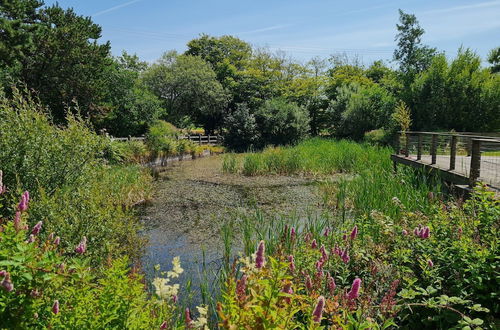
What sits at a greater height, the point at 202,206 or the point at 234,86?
the point at 234,86

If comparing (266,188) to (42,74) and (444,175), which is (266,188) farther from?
(42,74)

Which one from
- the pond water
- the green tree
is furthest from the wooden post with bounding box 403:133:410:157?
the green tree

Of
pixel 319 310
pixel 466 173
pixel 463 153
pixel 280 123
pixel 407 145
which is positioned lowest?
pixel 463 153

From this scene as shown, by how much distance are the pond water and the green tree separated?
1339 cm

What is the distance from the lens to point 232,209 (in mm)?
9375

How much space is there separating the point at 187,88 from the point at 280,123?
8.68m

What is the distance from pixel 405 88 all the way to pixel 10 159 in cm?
2237

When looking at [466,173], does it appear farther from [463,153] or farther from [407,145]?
[463,153]

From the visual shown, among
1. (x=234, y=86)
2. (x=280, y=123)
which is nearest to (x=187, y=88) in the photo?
(x=234, y=86)

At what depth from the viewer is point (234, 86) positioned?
30734 mm

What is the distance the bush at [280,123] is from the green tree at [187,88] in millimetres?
4823

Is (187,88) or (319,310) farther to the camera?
(187,88)

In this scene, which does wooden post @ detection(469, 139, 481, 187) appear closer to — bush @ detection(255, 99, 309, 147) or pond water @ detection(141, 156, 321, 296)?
pond water @ detection(141, 156, 321, 296)

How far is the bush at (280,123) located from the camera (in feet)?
85.5
